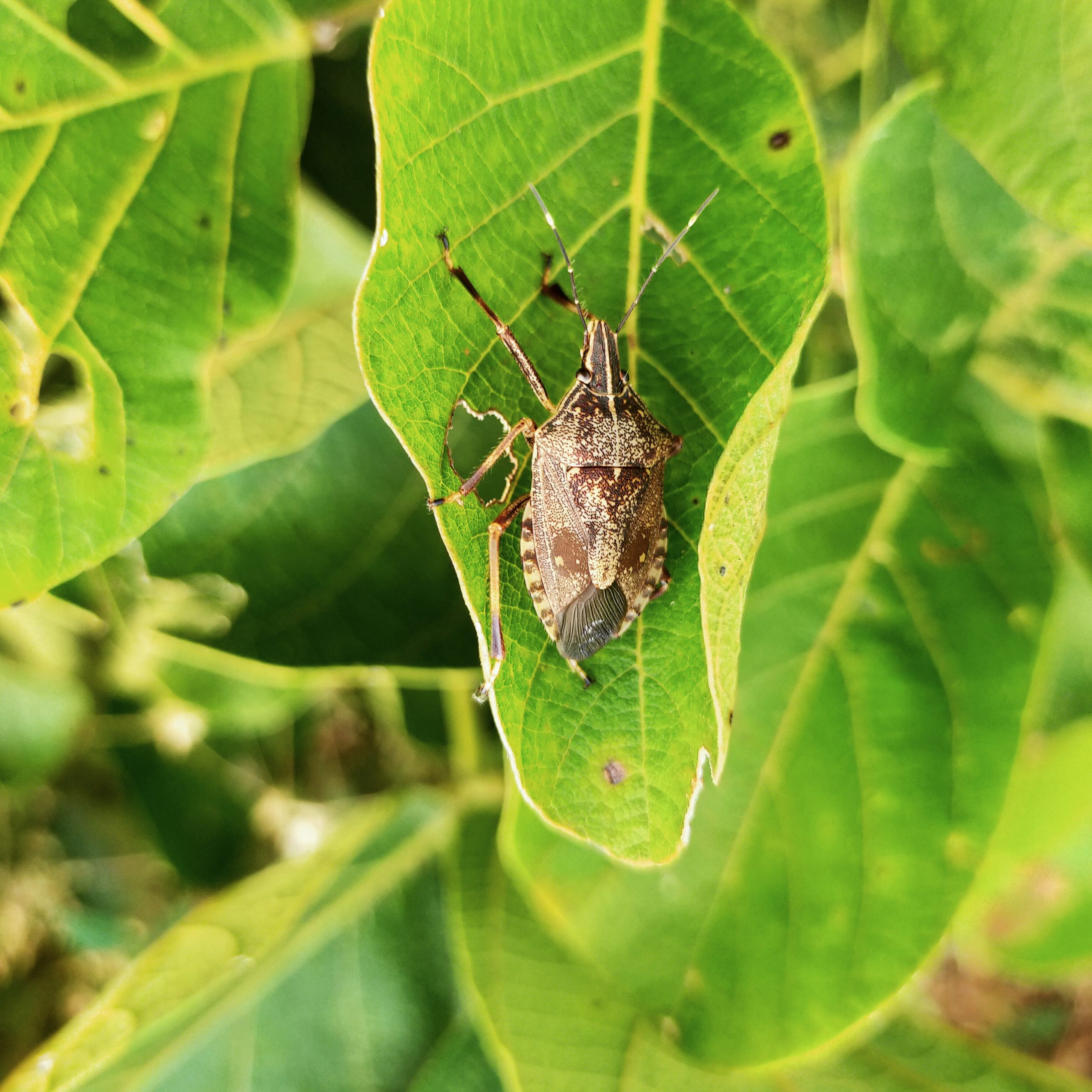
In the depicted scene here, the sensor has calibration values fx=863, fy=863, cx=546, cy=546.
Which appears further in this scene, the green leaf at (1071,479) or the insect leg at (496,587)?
the green leaf at (1071,479)

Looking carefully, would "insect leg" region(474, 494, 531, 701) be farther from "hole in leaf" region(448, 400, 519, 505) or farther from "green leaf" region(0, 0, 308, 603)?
"green leaf" region(0, 0, 308, 603)

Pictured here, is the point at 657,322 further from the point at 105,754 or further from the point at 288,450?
the point at 105,754

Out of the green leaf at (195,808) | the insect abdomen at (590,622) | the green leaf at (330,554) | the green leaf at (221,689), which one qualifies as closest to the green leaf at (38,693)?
the green leaf at (195,808)

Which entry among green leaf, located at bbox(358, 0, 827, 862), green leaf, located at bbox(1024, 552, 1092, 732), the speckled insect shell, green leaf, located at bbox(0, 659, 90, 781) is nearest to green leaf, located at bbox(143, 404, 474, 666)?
the speckled insect shell

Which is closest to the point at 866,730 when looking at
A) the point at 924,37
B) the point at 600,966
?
the point at 600,966

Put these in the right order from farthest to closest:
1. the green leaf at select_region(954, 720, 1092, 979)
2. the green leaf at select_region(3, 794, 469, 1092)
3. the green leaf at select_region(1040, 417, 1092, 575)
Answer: the green leaf at select_region(954, 720, 1092, 979) < the green leaf at select_region(3, 794, 469, 1092) < the green leaf at select_region(1040, 417, 1092, 575)

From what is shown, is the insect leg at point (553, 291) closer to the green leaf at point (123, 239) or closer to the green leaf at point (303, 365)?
the green leaf at point (123, 239)

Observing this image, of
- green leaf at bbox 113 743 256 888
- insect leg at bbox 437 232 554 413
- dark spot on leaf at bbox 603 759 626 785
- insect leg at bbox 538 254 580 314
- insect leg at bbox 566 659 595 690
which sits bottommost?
green leaf at bbox 113 743 256 888
